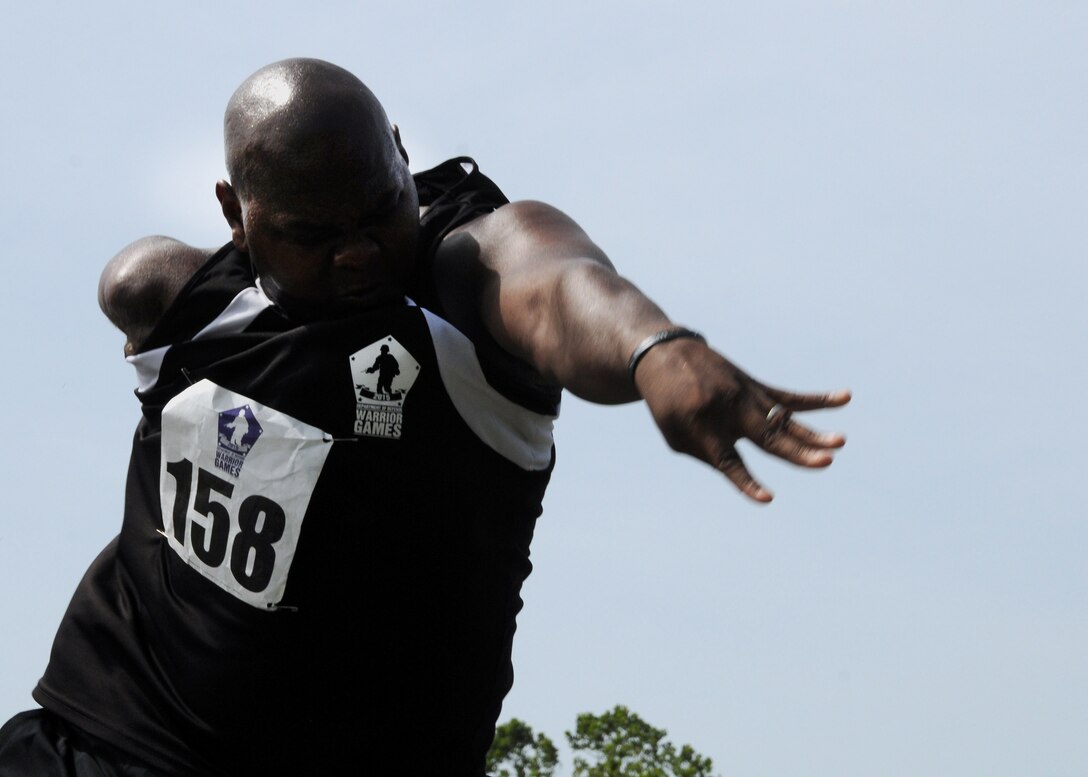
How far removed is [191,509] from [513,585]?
0.86 m

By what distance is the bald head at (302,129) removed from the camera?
402cm

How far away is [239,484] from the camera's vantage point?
4305 mm

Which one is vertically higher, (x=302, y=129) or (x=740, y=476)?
(x=302, y=129)

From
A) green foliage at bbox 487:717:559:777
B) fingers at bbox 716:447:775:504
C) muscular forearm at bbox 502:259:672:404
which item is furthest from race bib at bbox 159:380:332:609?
green foliage at bbox 487:717:559:777

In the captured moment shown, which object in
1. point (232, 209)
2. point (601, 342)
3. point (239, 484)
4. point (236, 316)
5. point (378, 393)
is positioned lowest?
point (239, 484)

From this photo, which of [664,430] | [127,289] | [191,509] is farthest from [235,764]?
[664,430]

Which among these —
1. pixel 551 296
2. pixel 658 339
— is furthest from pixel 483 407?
pixel 658 339

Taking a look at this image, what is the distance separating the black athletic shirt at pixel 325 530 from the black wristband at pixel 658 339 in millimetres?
1048

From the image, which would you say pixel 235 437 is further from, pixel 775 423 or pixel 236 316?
pixel 775 423

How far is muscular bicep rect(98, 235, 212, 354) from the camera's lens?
4.49 meters

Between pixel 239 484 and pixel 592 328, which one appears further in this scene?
pixel 239 484

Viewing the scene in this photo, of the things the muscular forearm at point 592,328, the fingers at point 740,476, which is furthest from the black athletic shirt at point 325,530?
the fingers at point 740,476

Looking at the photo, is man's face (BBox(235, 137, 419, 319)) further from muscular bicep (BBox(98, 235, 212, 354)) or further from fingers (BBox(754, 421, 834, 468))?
fingers (BBox(754, 421, 834, 468))

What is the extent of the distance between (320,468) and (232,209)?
71 cm
